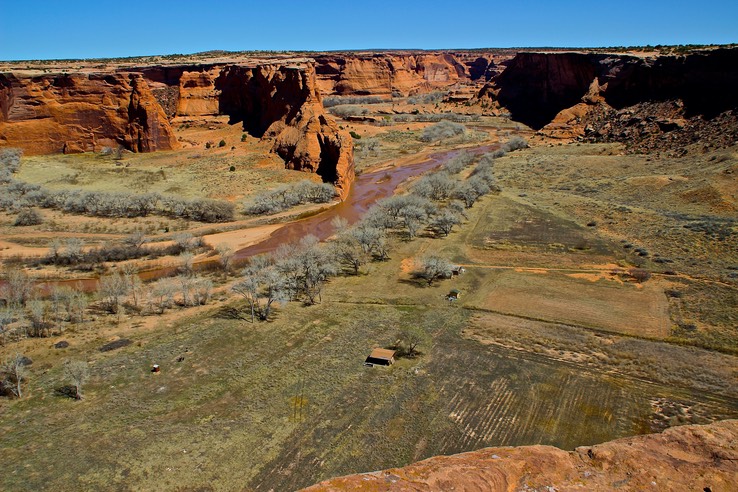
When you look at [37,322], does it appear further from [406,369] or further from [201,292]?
[406,369]

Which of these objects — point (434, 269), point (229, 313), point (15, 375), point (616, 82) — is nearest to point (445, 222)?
point (434, 269)

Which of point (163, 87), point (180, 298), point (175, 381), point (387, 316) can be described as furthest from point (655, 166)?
point (163, 87)

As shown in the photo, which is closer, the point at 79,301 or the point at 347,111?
the point at 79,301

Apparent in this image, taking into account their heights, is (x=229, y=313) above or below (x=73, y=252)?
below

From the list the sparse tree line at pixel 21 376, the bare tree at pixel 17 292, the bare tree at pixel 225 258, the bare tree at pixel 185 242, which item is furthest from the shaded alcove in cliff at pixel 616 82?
the bare tree at pixel 17 292

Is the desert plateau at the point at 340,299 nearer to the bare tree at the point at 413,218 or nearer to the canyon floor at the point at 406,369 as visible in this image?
the canyon floor at the point at 406,369
